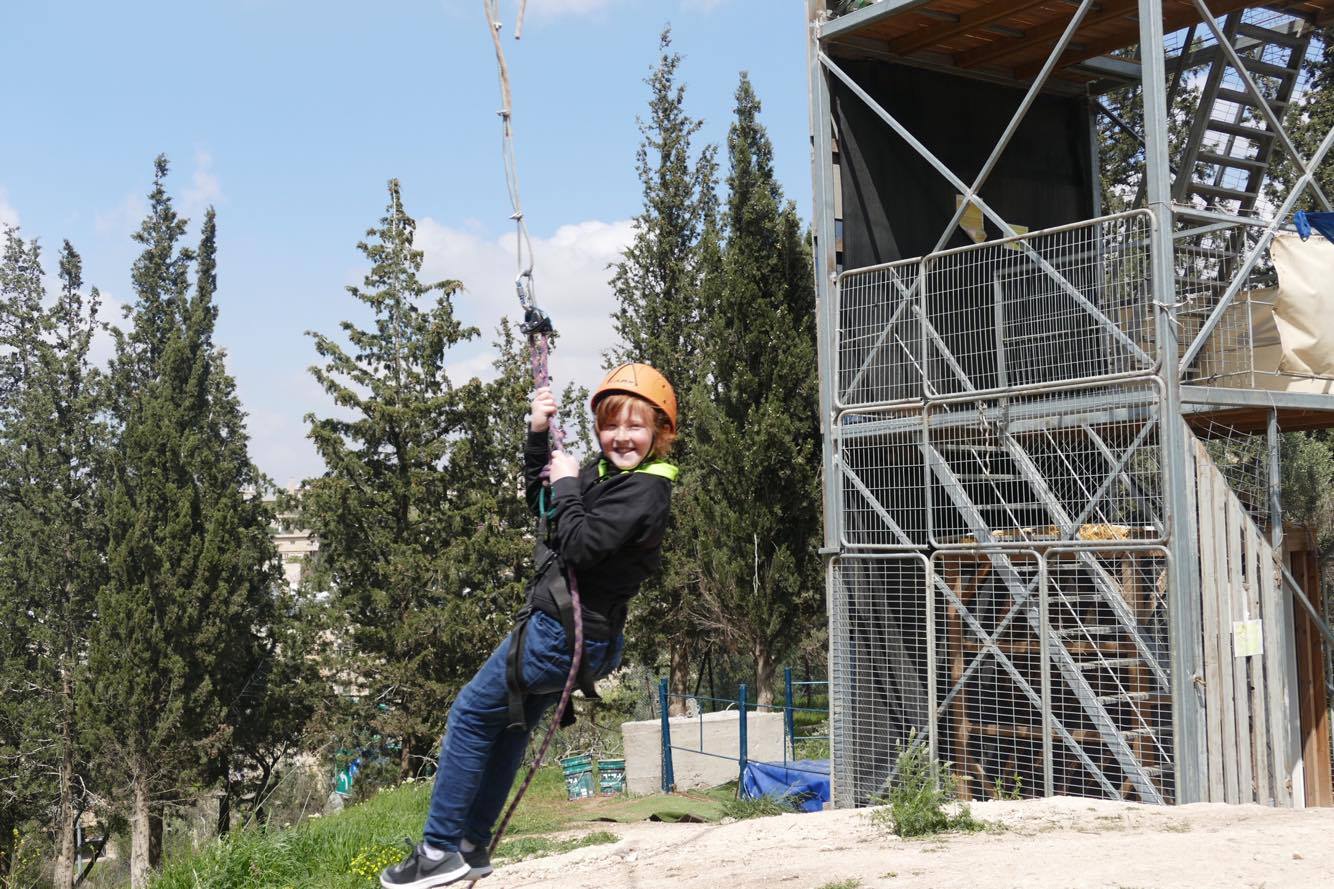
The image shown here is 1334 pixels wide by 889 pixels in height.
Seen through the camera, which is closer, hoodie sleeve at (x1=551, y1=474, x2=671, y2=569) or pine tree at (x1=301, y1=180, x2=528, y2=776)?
hoodie sleeve at (x1=551, y1=474, x2=671, y2=569)

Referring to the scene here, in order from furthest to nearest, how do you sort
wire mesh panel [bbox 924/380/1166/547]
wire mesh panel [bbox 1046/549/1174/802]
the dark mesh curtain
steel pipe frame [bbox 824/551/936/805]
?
the dark mesh curtain → steel pipe frame [bbox 824/551/936/805] → wire mesh panel [bbox 924/380/1166/547] → wire mesh panel [bbox 1046/549/1174/802]

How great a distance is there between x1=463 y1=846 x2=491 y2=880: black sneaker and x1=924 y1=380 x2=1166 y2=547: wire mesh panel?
6173mm

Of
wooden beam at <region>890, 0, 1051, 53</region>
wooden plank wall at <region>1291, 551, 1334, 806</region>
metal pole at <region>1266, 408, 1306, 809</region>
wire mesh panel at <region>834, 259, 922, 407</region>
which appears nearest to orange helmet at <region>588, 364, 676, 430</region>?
metal pole at <region>1266, 408, 1306, 809</region>

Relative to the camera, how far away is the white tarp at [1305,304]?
381 inches

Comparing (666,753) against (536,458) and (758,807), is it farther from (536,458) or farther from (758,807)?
(536,458)

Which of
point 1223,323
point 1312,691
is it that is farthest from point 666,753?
point 1223,323

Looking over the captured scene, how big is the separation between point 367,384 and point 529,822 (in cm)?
2119

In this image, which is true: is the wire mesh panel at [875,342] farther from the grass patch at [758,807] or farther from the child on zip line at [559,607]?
the child on zip line at [559,607]

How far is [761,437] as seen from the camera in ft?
75.3

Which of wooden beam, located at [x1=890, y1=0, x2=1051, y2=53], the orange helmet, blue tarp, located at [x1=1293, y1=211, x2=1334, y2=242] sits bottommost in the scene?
the orange helmet

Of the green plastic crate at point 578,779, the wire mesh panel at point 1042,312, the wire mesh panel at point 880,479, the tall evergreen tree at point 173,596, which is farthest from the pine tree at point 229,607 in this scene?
the wire mesh panel at point 1042,312

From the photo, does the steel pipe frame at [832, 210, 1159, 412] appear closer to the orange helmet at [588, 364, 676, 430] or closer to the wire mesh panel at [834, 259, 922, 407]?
the wire mesh panel at [834, 259, 922, 407]

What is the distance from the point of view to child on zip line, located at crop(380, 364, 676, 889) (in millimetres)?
4348

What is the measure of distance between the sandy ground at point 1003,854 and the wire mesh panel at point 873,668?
1.66 metres
